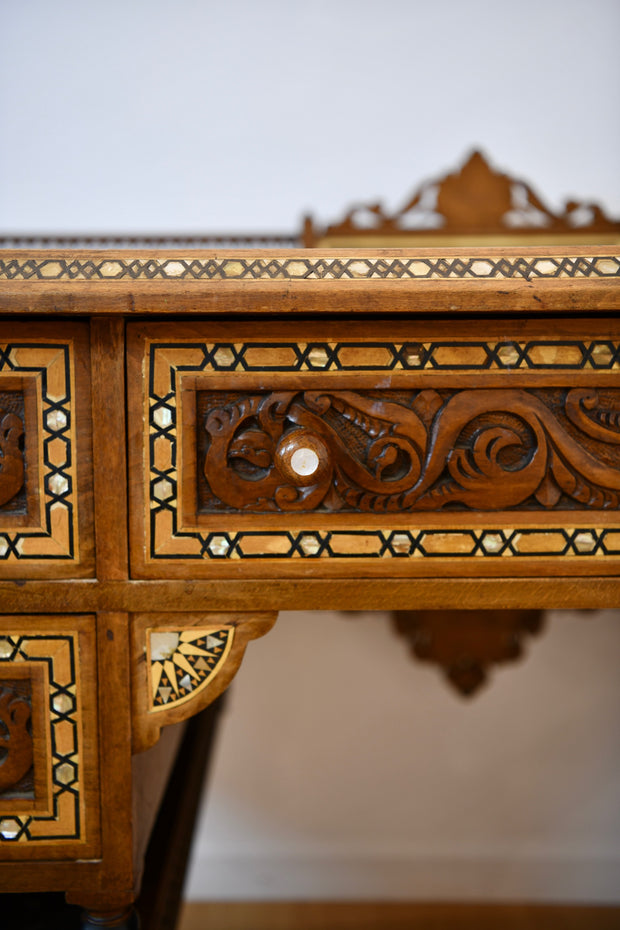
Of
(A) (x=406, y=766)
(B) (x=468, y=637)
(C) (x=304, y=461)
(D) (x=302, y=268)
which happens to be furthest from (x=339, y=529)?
(A) (x=406, y=766)

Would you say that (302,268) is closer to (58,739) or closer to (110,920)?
(58,739)

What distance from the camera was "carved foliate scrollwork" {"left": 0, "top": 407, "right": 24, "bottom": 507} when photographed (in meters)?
0.41

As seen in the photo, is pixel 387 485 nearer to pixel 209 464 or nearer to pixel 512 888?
pixel 209 464

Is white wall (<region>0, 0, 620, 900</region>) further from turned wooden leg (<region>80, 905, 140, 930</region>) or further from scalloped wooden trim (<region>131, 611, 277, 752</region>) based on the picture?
turned wooden leg (<region>80, 905, 140, 930</region>)

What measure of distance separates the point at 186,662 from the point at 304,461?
0.53 ft

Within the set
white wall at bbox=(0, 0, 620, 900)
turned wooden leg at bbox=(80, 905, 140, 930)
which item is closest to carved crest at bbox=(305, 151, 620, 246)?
white wall at bbox=(0, 0, 620, 900)

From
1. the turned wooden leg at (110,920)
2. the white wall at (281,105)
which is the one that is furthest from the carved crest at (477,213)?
the turned wooden leg at (110,920)

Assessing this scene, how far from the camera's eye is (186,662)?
0.43 metres

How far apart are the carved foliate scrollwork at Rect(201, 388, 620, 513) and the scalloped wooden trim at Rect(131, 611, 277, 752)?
81 millimetres

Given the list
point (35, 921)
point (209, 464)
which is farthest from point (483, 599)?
point (35, 921)

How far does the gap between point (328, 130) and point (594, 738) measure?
116 centimetres

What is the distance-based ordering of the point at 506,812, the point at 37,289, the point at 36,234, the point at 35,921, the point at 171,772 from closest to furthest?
1. the point at 37,289
2. the point at 35,921
3. the point at 171,772
4. the point at 36,234
5. the point at 506,812

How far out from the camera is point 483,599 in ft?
1.39

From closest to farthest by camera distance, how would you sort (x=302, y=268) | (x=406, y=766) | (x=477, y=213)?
(x=302, y=268)
(x=477, y=213)
(x=406, y=766)
